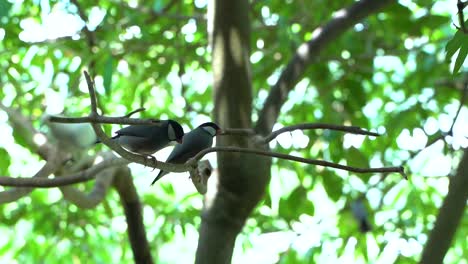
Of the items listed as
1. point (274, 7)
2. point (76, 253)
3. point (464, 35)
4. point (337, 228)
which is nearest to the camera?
point (464, 35)

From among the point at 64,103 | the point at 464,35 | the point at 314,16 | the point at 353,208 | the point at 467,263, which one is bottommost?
the point at 467,263

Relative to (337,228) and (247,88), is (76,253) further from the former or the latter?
(247,88)

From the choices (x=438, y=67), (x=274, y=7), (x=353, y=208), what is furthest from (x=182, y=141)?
(x=438, y=67)

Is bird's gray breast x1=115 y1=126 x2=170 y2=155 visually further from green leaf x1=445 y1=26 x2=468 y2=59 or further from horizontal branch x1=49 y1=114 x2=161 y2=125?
green leaf x1=445 y1=26 x2=468 y2=59

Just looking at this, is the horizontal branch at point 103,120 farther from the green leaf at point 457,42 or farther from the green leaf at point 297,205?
the green leaf at point 297,205

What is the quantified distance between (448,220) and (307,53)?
0.97 metres

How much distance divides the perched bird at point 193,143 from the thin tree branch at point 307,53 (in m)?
0.24

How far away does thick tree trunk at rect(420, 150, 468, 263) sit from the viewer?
7.11ft

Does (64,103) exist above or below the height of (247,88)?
above

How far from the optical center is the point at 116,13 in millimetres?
4004

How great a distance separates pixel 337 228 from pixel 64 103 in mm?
1599

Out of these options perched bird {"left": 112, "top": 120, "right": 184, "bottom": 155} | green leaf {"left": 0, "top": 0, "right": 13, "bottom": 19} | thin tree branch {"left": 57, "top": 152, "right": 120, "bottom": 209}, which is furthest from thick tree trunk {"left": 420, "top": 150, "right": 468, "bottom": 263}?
green leaf {"left": 0, "top": 0, "right": 13, "bottom": 19}

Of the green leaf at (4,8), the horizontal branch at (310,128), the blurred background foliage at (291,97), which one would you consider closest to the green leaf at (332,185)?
the blurred background foliage at (291,97)

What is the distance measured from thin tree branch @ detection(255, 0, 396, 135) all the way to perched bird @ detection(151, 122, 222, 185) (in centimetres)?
24
